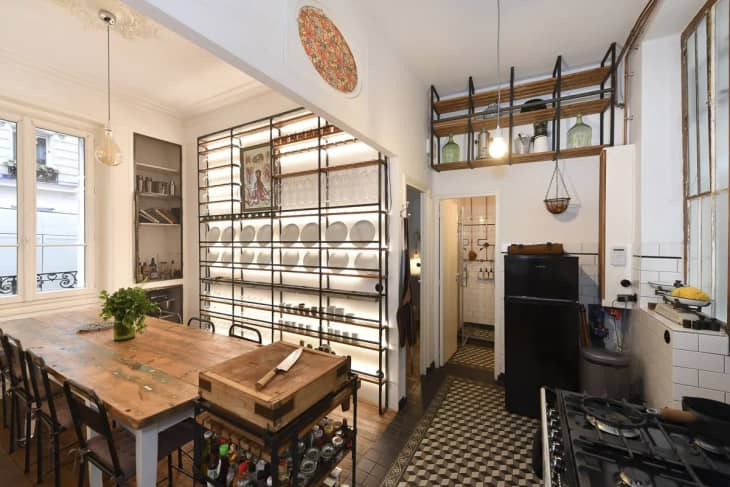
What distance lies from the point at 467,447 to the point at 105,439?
7.55ft

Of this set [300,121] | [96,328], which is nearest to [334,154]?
[300,121]

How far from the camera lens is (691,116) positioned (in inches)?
81.9

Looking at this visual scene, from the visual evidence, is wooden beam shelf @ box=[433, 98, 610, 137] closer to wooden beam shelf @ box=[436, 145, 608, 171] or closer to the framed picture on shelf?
wooden beam shelf @ box=[436, 145, 608, 171]

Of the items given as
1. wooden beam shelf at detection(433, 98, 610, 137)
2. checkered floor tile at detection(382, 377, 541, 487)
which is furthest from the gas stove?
wooden beam shelf at detection(433, 98, 610, 137)

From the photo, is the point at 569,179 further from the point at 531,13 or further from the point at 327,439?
the point at 327,439

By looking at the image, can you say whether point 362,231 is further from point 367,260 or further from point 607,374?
point 607,374

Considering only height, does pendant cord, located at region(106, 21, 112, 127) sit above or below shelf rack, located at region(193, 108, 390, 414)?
above

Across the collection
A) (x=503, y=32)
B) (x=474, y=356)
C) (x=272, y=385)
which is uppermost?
(x=503, y=32)

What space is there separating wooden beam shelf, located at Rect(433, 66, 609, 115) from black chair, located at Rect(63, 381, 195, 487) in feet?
11.9

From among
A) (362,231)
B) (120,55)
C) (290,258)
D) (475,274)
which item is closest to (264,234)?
(290,258)

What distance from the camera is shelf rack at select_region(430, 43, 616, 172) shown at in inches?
110

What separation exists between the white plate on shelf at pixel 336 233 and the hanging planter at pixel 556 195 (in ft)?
6.59

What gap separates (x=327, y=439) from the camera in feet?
4.87

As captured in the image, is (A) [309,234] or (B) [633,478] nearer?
(B) [633,478]
